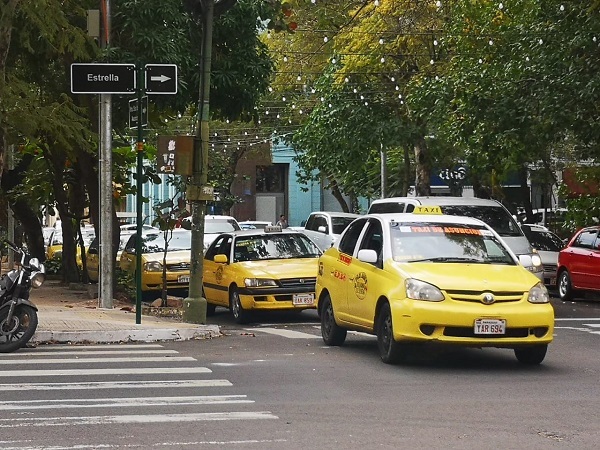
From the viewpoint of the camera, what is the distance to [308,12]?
131 ft

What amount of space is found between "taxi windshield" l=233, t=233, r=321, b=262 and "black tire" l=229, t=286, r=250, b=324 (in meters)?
0.74

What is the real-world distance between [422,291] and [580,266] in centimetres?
1442

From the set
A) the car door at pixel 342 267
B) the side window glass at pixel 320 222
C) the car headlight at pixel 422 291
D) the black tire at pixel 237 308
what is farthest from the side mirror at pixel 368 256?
the side window glass at pixel 320 222

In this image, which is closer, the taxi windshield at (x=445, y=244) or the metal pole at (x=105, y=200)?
the taxi windshield at (x=445, y=244)

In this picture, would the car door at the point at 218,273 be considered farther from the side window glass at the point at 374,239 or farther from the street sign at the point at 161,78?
the side window glass at the point at 374,239

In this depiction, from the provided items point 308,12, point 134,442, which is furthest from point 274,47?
point 134,442

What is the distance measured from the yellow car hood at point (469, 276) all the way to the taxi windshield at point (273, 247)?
7.62 m

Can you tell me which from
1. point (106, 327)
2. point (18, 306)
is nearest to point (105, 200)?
point (106, 327)

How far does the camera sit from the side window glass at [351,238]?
A: 14742 millimetres

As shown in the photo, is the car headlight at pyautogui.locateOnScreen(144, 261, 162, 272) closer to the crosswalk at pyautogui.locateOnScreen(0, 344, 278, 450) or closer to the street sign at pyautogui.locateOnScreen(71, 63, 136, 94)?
the street sign at pyautogui.locateOnScreen(71, 63, 136, 94)

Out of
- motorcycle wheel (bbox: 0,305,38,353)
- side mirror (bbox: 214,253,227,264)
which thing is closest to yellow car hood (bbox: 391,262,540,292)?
motorcycle wheel (bbox: 0,305,38,353)

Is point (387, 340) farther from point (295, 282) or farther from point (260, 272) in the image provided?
point (260, 272)

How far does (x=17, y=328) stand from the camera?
46.5 ft

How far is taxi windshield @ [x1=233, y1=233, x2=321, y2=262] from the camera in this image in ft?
67.4
